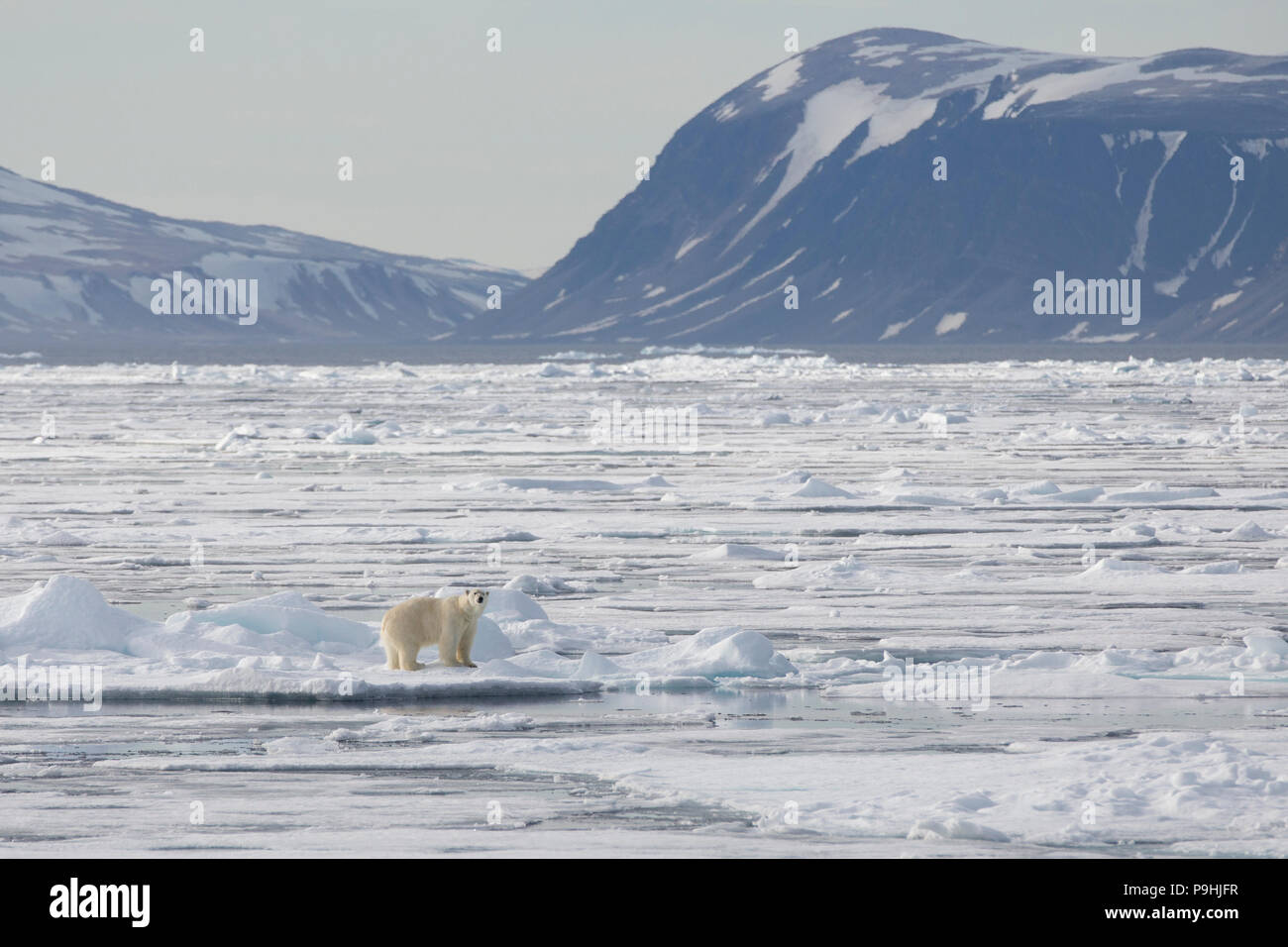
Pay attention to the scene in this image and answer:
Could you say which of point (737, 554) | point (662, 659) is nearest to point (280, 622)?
point (662, 659)

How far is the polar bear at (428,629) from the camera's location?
938 centimetres

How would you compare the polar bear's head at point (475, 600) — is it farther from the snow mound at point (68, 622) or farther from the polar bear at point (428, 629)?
the snow mound at point (68, 622)

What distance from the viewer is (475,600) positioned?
9.12 metres

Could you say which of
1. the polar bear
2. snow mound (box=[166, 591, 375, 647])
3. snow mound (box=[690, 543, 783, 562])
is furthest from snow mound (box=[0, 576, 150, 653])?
snow mound (box=[690, 543, 783, 562])

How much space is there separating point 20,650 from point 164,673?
3.52 feet

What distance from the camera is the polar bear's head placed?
911 cm

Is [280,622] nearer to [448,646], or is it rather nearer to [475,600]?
[448,646]

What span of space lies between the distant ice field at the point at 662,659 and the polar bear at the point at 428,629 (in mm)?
152

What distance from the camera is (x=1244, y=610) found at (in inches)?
456

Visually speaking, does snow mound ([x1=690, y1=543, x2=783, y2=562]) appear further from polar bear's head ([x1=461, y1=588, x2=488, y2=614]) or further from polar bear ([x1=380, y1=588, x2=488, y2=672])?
polar bear's head ([x1=461, y1=588, x2=488, y2=614])

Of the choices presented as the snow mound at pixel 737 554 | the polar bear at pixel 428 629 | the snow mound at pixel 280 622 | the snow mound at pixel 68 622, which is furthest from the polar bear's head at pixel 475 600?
the snow mound at pixel 737 554

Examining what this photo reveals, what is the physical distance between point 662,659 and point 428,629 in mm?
1178
